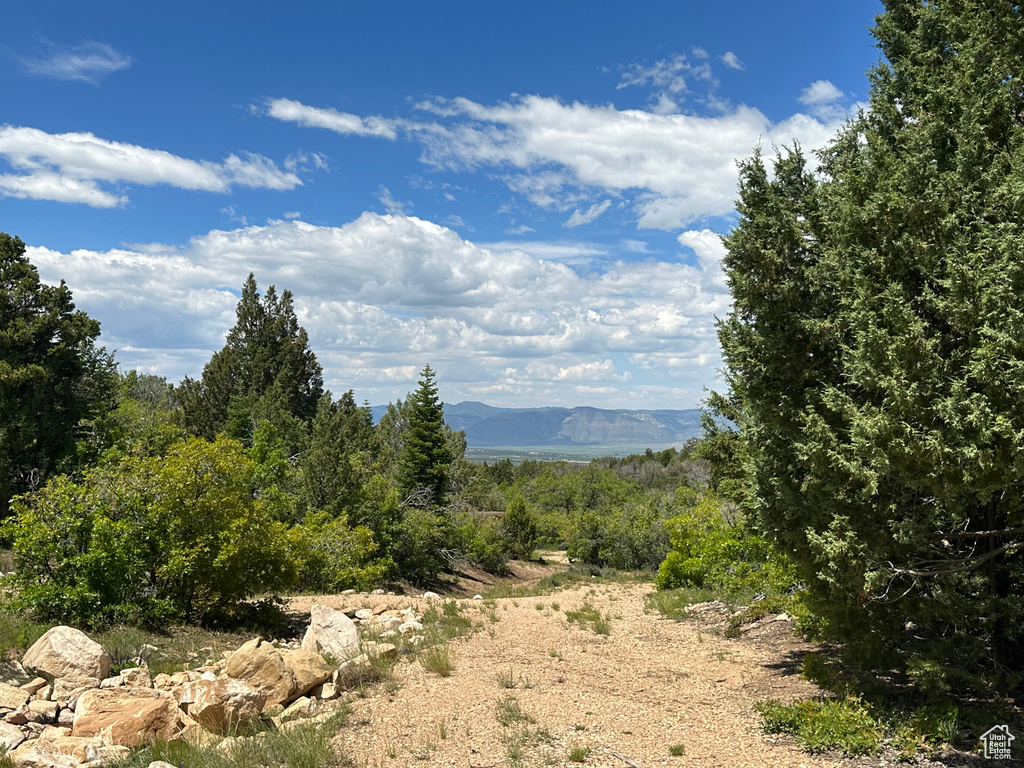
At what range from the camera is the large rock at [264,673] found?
844cm

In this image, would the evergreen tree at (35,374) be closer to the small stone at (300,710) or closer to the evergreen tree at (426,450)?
the evergreen tree at (426,450)

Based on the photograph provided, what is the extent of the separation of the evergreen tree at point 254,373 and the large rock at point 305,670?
3449 centimetres

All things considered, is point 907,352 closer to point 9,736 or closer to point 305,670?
point 305,670

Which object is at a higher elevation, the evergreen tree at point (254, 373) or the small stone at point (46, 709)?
the evergreen tree at point (254, 373)

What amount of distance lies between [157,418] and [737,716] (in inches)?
1489

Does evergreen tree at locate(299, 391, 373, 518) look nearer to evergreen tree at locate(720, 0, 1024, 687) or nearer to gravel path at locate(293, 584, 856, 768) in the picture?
gravel path at locate(293, 584, 856, 768)

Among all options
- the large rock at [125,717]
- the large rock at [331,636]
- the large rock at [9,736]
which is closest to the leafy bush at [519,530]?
the large rock at [331,636]

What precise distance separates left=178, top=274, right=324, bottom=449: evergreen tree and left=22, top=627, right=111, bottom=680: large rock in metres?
33.5

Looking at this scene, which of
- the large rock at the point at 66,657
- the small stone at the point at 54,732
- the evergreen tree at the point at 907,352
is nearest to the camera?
the evergreen tree at the point at 907,352

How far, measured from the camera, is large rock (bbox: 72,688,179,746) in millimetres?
7496

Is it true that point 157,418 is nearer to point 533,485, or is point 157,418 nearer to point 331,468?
point 331,468

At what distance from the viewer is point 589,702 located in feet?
27.4

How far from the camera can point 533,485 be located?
6581cm

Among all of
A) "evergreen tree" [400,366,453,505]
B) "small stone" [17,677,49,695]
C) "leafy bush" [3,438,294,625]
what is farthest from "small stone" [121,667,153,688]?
"evergreen tree" [400,366,453,505]
